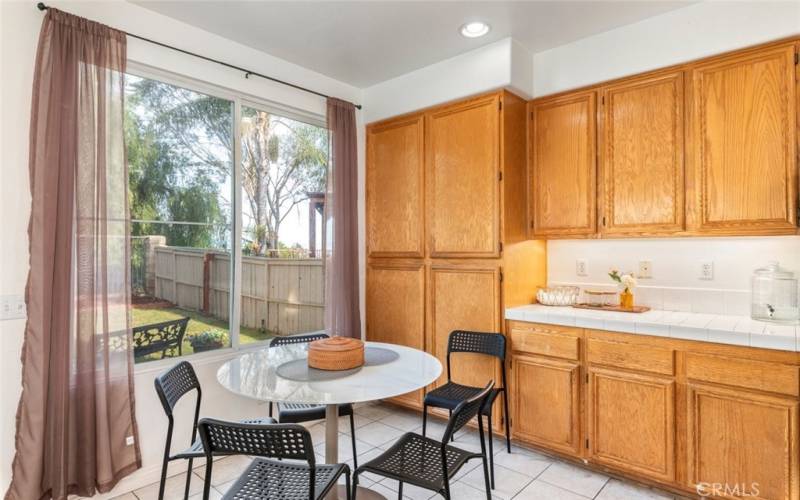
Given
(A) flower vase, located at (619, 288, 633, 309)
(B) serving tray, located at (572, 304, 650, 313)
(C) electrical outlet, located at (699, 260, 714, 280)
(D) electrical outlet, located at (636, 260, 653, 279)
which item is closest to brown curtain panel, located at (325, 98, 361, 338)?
(B) serving tray, located at (572, 304, 650, 313)

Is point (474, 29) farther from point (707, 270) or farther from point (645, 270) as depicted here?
point (707, 270)

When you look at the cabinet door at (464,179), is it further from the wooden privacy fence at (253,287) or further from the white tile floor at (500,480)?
the white tile floor at (500,480)

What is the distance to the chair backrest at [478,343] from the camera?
2.84 m

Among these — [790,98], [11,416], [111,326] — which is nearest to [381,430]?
[111,326]

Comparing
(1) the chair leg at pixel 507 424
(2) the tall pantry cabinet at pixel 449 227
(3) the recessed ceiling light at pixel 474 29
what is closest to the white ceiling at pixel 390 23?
(3) the recessed ceiling light at pixel 474 29

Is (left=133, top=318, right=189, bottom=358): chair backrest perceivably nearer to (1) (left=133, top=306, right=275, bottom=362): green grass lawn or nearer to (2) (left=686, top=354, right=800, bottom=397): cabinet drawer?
(1) (left=133, top=306, right=275, bottom=362): green grass lawn

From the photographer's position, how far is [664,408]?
235cm

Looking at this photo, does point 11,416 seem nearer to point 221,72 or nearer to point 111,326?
point 111,326

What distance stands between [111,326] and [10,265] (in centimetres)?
52

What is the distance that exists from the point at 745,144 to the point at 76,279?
3.55 metres

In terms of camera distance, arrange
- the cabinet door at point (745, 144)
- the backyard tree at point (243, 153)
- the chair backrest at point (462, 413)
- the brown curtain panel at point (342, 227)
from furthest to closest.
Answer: the brown curtain panel at point (342, 227)
the backyard tree at point (243, 153)
the cabinet door at point (745, 144)
the chair backrest at point (462, 413)

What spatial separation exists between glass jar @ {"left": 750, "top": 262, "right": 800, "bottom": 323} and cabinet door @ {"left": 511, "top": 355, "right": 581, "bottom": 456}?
3.42 feet

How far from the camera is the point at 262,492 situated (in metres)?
1.60

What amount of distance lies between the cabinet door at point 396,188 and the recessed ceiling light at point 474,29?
0.76 meters
